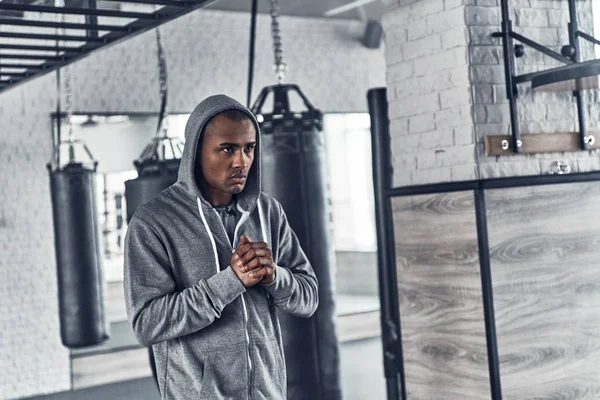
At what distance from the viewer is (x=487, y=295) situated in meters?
2.68

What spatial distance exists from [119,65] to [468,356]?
4.41m

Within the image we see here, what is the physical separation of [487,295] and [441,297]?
0.29m

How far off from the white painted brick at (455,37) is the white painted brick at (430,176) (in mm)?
501

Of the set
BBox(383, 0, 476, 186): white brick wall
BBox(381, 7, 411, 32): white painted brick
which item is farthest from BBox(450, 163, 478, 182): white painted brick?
BBox(381, 7, 411, 32): white painted brick

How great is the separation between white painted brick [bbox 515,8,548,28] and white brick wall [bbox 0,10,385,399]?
3968 mm

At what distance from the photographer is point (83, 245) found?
16.3 ft

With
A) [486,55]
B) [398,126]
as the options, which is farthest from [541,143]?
[398,126]

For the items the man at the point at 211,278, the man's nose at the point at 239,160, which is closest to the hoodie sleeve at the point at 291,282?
the man at the point at 211,278

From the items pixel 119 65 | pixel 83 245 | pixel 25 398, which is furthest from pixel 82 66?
pixel 25 398

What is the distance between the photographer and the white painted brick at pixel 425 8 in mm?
3080

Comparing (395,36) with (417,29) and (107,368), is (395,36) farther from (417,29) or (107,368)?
(107,368)

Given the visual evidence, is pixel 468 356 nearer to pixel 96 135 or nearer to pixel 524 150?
pixel 524 150

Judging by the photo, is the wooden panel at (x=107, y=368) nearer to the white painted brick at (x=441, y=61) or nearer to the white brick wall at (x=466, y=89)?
the white brick wall at (x=466, y=89)

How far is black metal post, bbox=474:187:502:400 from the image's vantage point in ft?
8.73
